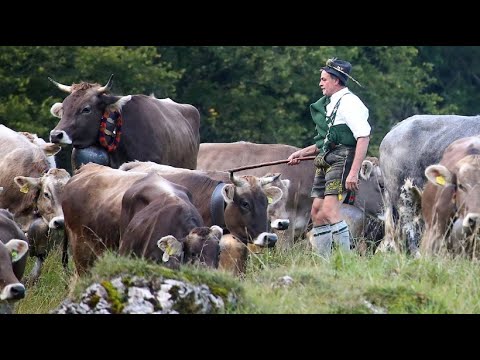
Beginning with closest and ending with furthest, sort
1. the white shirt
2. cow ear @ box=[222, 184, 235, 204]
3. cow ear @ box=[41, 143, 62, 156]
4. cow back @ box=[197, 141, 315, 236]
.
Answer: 1. the white shirt
2. cow ear @ box=[222, 184, 235, 204]
3. cow ear @ box=[41, 143, 62, 156]
4. cow back @ box=[197, 141, 315, 236]

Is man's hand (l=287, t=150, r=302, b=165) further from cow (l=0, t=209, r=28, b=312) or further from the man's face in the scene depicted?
cow (l=0, t=209, r=28, b=312)

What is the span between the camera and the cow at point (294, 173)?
61.3 ft

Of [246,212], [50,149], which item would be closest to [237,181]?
[246,212]

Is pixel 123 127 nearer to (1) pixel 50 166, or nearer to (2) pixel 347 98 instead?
(1) pixel 50 166

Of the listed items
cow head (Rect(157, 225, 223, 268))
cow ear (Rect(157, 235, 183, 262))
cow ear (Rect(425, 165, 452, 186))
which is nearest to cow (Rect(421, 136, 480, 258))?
cow ear (Rect(425, 165, 452, 186))

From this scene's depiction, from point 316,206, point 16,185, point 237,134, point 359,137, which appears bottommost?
point 237,134

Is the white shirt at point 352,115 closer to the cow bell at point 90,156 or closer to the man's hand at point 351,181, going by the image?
the man's hand at point 351,181

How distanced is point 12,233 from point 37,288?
191 centimetres

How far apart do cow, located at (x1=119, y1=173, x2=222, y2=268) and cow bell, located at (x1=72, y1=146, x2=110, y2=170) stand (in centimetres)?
377

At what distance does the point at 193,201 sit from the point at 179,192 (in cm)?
110

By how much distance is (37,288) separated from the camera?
1509 centimetres

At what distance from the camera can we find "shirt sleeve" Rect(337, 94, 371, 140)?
42.0 feet

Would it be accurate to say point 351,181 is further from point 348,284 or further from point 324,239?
point 348,284

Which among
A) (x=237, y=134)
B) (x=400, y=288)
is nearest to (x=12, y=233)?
(x=400, y=288)
